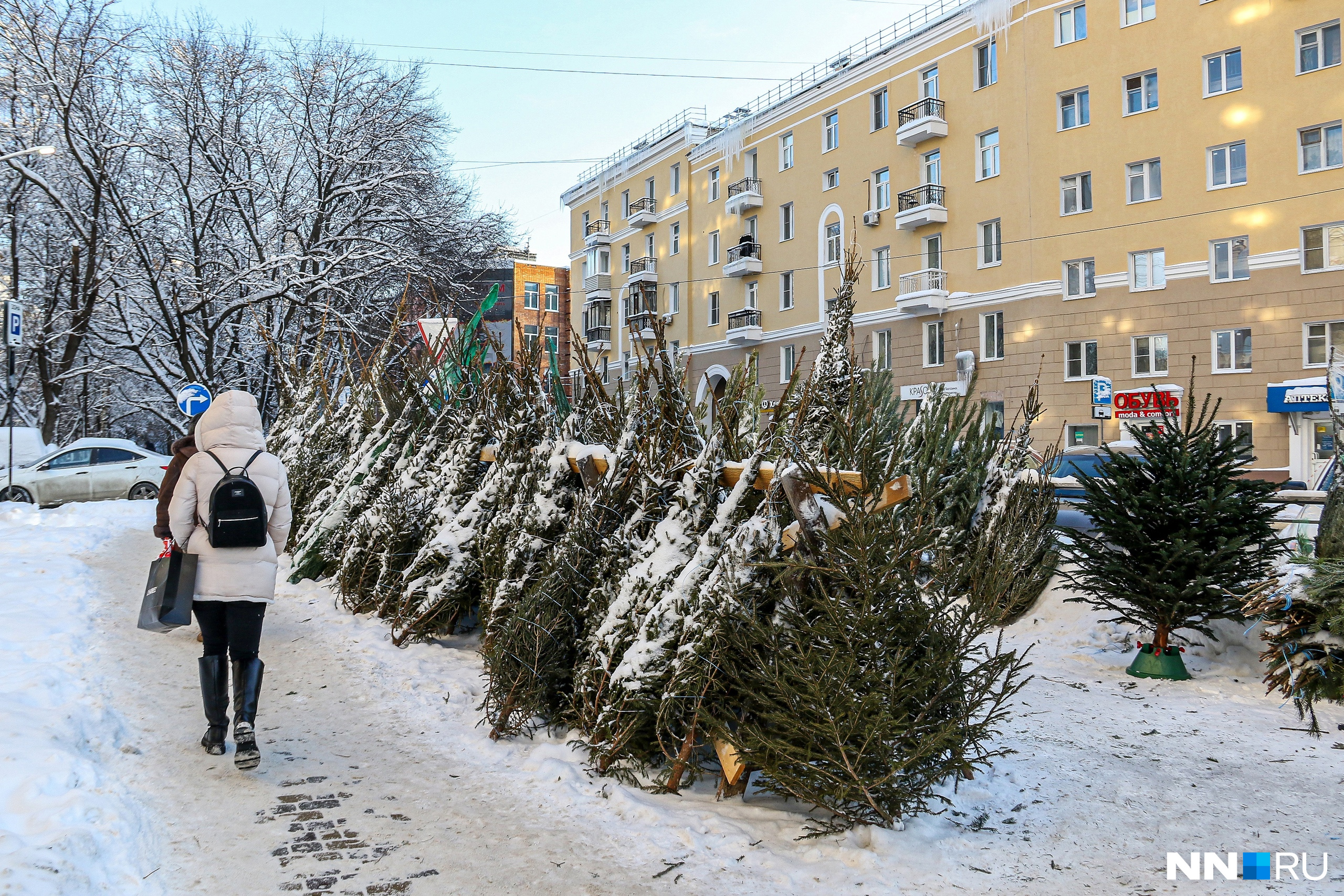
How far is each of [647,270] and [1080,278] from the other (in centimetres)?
2301

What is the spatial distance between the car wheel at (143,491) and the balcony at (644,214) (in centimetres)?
2730

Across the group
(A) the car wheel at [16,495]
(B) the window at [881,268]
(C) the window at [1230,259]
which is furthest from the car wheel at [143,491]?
(C) the window at [1230,259]

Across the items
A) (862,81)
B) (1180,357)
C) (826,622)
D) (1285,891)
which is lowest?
(1285,891)

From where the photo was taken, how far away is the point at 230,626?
464 centimetres

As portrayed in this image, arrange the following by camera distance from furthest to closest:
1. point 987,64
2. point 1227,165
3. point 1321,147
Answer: point 987,64 → point 1227,165 → point 1321,147

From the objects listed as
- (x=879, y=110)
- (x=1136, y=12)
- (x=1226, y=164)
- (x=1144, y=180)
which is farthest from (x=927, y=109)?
(x=1226, y=164)

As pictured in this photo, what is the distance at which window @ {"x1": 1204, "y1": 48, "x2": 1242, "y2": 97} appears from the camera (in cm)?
2325

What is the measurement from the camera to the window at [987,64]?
92.3 feet

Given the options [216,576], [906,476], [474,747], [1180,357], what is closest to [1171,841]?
[906,476]

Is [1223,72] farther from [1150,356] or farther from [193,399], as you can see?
[193,399]

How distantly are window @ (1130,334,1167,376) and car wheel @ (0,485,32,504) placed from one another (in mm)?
26642

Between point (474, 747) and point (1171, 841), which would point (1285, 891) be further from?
point (474, 747)

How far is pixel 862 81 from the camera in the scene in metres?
32.8

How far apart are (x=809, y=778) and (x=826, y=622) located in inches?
25.5
